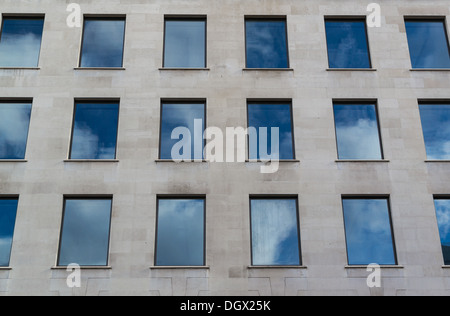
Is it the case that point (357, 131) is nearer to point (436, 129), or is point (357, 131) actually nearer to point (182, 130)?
point (436, 129)

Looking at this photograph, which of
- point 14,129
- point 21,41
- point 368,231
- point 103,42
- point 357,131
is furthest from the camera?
point 103,42

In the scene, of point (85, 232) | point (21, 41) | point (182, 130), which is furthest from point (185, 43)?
point (85, 232)

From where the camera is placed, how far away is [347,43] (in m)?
22.3

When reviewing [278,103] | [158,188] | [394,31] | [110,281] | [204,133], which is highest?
[394,31]

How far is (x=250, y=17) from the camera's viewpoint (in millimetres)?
22562

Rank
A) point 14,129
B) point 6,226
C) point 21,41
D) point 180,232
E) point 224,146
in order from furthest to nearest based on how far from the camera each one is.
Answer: point 21,41 < point 14,129 < point 224,146 < point 180,232 < point 6,226

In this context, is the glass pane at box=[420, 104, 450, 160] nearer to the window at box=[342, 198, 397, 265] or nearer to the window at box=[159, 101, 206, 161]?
the window at box=[342, 198, 397, 265]

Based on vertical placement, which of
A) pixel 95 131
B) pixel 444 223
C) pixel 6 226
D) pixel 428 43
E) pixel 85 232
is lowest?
pixel 85 232

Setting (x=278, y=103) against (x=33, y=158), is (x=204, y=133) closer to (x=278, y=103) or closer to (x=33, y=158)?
(x=278, y=103)

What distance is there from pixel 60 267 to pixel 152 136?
599 centimetres

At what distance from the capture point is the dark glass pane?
20.0 m

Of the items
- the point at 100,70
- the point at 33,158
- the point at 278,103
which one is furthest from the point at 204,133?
the point at 33,158

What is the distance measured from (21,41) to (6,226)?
8304 mm

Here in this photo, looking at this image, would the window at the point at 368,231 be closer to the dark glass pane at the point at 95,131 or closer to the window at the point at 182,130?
the window at the point at 182,130
